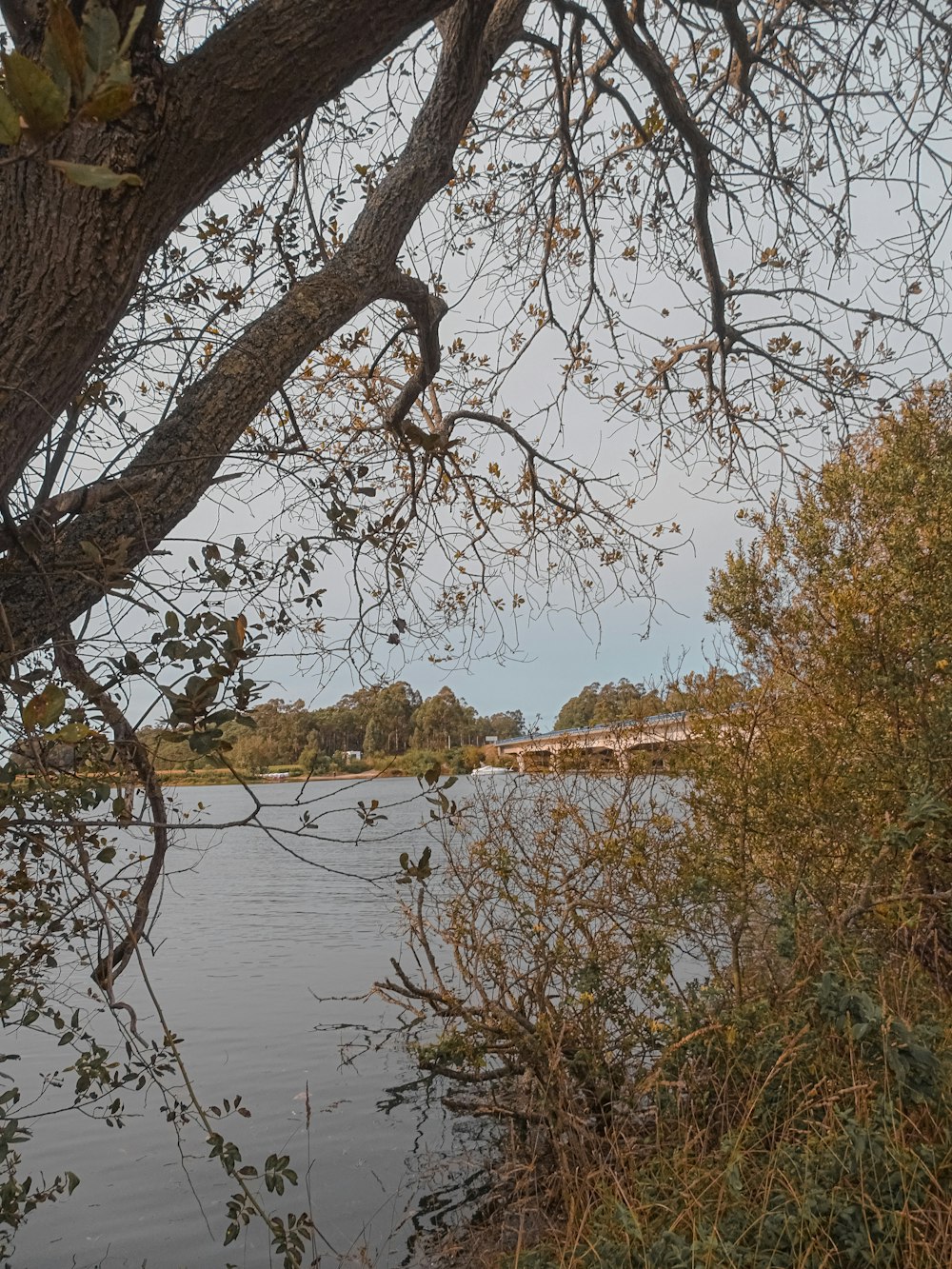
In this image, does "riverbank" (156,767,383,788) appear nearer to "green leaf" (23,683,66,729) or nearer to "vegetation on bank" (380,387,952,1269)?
"green leaf" (23,683,66,729)

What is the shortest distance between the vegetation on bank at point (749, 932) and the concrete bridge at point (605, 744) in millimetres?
158

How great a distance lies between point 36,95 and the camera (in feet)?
2.29

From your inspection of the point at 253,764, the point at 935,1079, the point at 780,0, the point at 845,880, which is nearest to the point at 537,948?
the point at 845,880

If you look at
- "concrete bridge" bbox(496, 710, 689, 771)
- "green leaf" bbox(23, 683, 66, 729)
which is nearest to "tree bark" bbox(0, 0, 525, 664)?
"green leaf" bbox(23, 683, 66, 729)

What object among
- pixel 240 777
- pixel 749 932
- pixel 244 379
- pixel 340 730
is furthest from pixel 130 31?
pixel 749 932

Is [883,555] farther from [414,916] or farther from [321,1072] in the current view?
[321,1072]

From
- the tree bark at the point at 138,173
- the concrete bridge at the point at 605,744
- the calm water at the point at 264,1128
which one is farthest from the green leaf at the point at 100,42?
the concrete bridge at the point at 605,744

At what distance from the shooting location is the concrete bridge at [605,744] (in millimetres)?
4906

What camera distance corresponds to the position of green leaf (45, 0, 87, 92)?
2.24 feet

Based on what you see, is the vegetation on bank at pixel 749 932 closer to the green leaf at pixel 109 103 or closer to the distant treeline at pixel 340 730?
the distant treeline at pixel 340 730

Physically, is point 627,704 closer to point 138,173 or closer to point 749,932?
point 749,932

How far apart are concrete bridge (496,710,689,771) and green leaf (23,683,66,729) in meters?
3.73

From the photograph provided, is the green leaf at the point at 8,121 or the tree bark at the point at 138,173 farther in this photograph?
the tree bark at the point at 138,173

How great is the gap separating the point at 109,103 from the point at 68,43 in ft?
0.16
